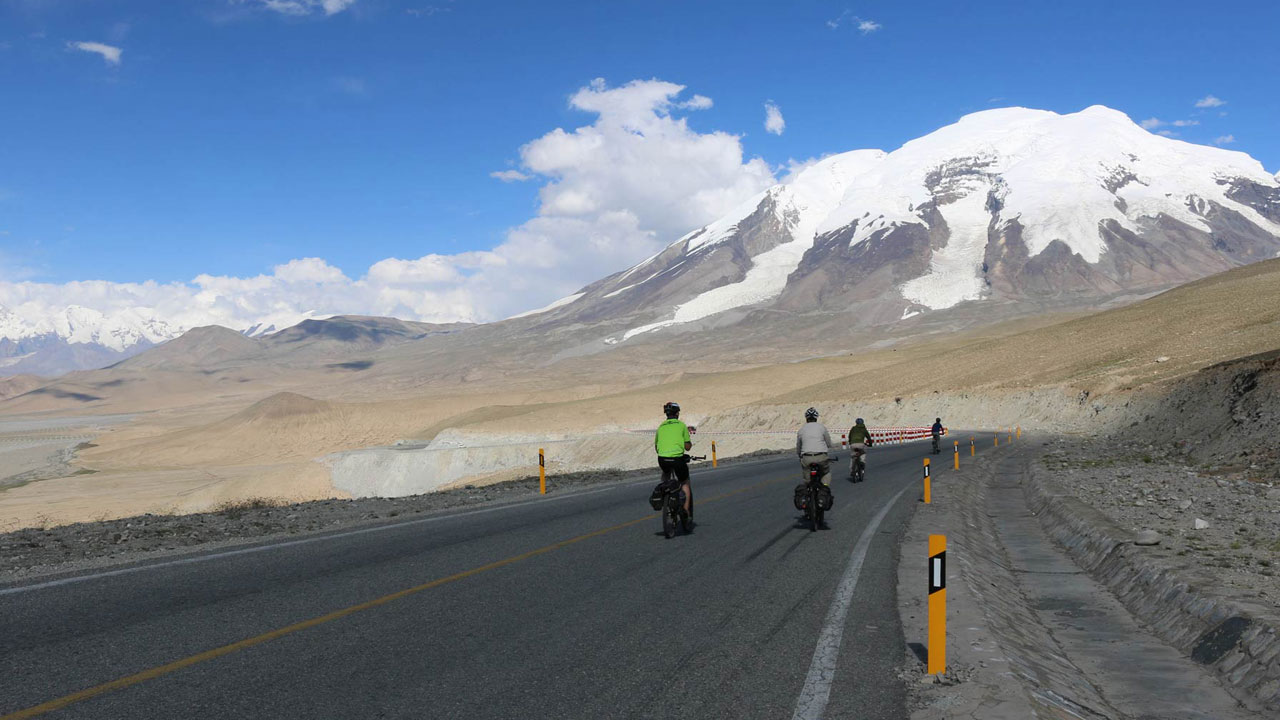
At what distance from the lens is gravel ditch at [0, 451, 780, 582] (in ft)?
40.1

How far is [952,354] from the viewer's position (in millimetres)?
108625

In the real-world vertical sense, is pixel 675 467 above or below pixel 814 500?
above

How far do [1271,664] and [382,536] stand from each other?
11094 millimetres

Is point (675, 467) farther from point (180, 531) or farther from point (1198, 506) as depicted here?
point (1198, 506)

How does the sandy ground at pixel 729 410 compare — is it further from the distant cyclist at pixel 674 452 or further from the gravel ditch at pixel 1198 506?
the distant cyclist at pixel 674 452

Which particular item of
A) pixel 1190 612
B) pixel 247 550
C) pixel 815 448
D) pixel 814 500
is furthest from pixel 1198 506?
pixel 247 550

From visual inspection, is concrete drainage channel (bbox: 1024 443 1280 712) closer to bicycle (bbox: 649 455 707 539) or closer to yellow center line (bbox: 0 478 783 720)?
bicycle (bbox: 649 455 707 539)

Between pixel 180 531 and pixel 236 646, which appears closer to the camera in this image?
pixel 236 646

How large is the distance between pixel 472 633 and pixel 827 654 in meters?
2.98

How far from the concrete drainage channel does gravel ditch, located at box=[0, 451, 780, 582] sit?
819 centimetres

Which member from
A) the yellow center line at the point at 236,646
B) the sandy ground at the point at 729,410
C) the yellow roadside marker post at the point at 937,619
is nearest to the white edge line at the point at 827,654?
the yellow roadside marker post at the point at 937,619

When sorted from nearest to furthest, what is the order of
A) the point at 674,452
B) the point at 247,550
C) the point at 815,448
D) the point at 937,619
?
the point at 937,619, the point at 247,550, the point at 674,452, the point at 815,448

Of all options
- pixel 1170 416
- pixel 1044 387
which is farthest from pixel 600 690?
pixel 1044 387

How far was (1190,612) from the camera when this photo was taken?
349 inches
